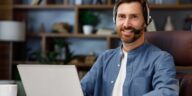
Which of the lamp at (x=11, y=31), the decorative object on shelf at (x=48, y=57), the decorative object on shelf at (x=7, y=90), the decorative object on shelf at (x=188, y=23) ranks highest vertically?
the decorative object on shelf at (x=188, y=23)

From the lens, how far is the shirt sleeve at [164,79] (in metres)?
1.45

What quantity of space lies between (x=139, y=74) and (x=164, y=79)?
0.20m

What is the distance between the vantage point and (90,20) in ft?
14.5

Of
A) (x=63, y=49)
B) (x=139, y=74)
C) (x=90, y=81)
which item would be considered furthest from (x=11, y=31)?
(x=139, y=74)

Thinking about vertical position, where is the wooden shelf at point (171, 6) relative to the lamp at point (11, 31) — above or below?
above

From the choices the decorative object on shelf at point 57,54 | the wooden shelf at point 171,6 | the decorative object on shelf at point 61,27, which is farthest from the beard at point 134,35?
the decorative object on shelf at point 61,27

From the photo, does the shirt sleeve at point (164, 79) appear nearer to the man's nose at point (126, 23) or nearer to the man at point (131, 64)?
the man at point (131, 64)

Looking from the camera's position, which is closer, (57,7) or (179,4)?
(179,4)

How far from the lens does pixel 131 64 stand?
175 cm

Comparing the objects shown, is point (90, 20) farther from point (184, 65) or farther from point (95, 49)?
point (184, 65)

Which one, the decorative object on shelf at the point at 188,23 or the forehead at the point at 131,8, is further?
the decorative object on shelf at the point at 188,23

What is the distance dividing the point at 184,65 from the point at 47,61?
2.66 meters

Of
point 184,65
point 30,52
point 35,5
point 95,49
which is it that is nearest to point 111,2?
point 95,49

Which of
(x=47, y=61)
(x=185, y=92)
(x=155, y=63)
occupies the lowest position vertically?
(x=47, y=61)
